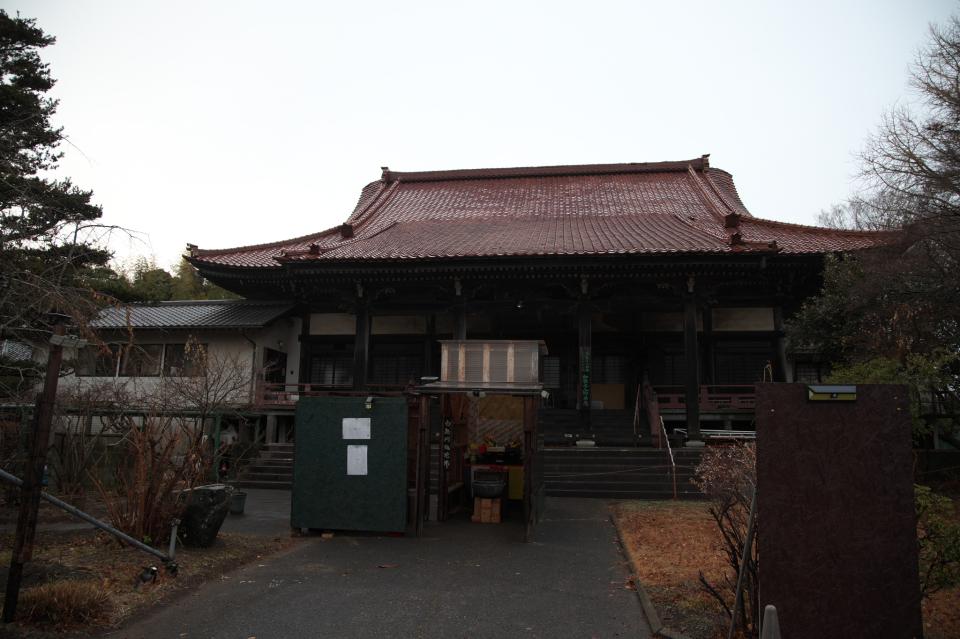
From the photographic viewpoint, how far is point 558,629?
544 cm

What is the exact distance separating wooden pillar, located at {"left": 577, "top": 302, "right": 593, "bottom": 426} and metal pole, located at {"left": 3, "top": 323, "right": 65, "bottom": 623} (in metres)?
12.0

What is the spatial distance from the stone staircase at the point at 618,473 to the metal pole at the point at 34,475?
30.4ft

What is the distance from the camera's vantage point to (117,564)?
6.91m

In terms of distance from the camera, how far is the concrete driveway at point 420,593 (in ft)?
17.8

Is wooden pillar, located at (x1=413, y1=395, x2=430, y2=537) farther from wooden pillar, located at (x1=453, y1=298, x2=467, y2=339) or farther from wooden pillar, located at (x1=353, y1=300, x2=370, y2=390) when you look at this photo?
wooden pillar, located at (x1=353, y1=300, x2=370, y2=390)

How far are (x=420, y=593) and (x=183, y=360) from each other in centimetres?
1441

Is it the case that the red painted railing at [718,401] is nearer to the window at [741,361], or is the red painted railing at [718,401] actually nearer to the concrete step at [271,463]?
the window at [741,361]

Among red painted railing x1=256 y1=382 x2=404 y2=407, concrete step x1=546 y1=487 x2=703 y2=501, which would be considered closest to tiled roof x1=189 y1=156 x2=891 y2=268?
red painted railing x1=256 y1=382 x2=404 y2=407

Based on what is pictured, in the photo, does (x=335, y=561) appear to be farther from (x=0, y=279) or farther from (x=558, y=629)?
(x=0, y=279)

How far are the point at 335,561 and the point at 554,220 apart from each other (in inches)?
603

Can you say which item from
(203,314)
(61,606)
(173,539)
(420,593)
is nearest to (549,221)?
(203,314)

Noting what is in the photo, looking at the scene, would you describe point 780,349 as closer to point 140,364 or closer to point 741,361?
point 741,361

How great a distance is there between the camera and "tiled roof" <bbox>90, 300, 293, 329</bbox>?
1762 centimetres

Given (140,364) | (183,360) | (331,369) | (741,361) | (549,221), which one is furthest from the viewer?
(549,221)
